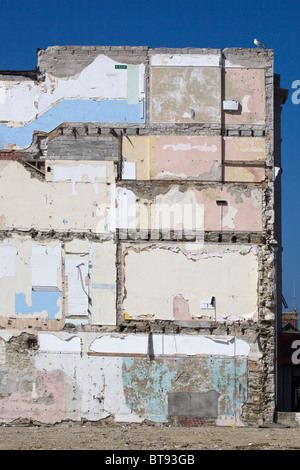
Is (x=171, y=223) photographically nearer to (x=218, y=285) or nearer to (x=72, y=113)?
(x=218, y=285)

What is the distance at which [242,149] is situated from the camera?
1499 cm

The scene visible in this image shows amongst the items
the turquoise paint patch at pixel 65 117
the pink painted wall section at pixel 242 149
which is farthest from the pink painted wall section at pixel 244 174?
the turquoise paint patch at pixel 65 117

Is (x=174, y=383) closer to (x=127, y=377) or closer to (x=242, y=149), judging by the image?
(x=127, y=377)

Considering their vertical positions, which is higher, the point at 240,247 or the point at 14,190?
the point at 14,190

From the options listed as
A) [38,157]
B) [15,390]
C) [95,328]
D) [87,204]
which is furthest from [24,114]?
[15,390]

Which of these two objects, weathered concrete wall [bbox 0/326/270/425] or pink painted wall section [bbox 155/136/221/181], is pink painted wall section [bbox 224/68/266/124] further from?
weathered concrete wall [bbox 0/326/270/425]

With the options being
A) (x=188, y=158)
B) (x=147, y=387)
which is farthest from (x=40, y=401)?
(x=188, y=158)

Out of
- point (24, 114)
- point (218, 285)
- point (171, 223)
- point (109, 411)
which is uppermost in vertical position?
point (24, 114)

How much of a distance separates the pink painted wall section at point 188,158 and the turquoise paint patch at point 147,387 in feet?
13.1

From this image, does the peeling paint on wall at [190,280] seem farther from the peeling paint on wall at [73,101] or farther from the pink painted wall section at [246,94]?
the peeling paint on wall at [73,101]

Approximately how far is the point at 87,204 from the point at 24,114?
240 centimetres

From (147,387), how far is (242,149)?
537 cm

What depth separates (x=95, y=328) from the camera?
14.6 m

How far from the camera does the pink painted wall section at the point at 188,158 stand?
14.9 meters
